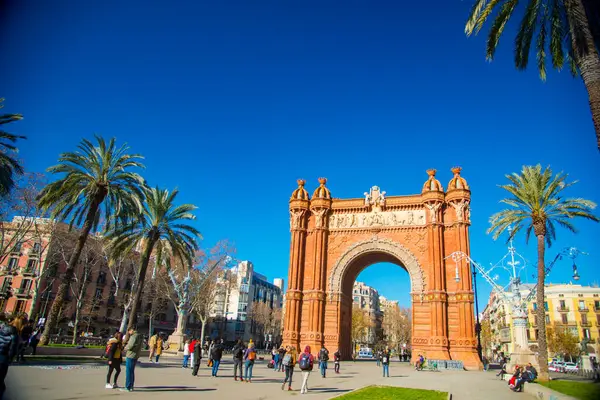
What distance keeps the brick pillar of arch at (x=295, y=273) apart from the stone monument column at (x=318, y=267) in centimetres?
95

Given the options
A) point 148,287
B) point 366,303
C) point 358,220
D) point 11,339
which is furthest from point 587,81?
point 366,303

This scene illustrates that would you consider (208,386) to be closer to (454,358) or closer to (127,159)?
(127,159)

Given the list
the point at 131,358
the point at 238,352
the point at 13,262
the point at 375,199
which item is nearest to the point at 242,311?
the point at 13,262

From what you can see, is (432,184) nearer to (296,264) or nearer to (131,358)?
(296,264)

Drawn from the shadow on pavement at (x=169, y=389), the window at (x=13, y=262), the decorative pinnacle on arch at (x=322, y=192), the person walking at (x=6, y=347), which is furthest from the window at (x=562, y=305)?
the window at (x=13, y=262)

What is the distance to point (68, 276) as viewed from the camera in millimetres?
22453

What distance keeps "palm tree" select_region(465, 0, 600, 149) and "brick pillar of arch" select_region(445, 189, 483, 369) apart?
19162 millimetres

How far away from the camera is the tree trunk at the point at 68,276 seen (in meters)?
22.0

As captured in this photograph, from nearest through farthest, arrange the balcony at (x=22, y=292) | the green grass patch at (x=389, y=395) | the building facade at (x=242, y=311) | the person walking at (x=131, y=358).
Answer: the person walking at (x=131, y=358), the green grass patch at (x=389, y=395), the balcony at (x=22, y=292), the building facade at (x=242, y=311)

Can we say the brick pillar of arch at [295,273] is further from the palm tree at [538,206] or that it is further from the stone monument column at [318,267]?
the palm tree at [538,206]

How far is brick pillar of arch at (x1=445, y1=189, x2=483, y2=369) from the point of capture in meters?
31.2

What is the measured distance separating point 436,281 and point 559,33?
2241cm

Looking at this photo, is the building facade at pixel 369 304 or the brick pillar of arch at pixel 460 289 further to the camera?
the building facade at pixel 369 304

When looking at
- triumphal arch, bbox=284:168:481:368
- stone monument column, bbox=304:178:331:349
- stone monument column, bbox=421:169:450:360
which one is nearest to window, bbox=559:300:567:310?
triumphal arch, bbox=284:168:481:368
